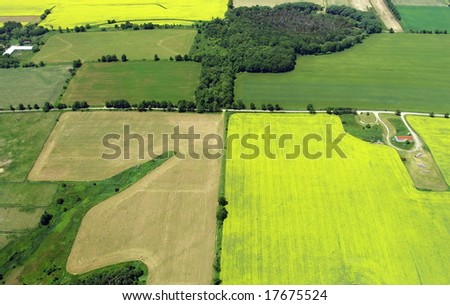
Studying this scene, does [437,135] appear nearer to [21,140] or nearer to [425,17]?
[425,17]

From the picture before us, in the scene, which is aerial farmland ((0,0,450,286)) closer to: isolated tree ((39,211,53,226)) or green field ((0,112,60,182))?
isolated tree ((39,211,53,226))

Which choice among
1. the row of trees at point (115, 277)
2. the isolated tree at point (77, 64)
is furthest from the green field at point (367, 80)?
the row of trees at point (115, 277)

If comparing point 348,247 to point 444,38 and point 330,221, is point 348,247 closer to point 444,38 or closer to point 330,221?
point 330,221

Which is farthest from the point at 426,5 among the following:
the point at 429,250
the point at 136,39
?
the point at 429,250

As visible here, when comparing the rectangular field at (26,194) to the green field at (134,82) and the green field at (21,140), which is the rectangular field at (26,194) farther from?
the green field at (134,82)

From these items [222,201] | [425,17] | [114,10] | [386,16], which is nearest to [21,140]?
[222,201]

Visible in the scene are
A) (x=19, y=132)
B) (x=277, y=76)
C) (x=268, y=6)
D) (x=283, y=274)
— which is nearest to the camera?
(x=283, y=274)
